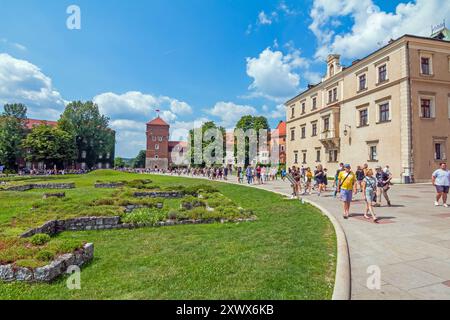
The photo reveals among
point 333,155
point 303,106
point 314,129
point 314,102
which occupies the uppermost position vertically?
point 303,106

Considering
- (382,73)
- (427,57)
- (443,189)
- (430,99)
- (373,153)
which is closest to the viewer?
(443,189)

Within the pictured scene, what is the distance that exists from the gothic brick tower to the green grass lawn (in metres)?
98.2

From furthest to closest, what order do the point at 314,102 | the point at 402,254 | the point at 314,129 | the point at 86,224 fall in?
the point at 314,102, the point at 314,129, the point at 86,224, the point at 402,254

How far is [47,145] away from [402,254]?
70992mm

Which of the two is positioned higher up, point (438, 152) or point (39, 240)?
point (438, 152)

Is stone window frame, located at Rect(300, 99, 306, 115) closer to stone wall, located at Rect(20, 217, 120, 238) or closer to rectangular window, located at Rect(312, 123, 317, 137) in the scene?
rectangular window, located at Rect(312, 123, 317, 137)

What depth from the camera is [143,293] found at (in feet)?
14.0

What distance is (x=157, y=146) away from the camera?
344 ft

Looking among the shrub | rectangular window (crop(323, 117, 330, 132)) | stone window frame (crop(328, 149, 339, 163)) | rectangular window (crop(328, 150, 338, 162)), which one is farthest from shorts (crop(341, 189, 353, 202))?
rectangular window (crop(323, 117, 330, 132))

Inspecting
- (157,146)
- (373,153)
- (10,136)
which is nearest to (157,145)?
(157,146)

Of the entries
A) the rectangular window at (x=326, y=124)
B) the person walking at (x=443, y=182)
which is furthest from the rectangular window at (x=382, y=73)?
the person walking at (x=443, y=182)

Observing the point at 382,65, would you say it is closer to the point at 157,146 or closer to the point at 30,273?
the point at 30,273
